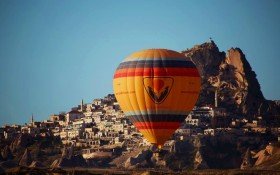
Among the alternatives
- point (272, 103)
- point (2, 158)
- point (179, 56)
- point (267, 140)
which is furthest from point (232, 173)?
point (272, 103)

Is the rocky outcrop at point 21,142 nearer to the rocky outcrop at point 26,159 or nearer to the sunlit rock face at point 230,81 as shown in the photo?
the rocky outcrop at point 26,159

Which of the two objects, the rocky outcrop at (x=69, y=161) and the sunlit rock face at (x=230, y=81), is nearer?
the rocky outcrop at (x=69, y=161)

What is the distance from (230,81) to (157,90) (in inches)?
3496

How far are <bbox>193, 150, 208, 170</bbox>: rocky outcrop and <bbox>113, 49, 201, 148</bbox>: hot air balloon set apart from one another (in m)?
47.9

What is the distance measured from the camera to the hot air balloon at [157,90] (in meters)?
94.1

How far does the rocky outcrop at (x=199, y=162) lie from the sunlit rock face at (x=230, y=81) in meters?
28.5

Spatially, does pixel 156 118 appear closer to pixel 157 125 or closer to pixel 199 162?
pixel 157 125

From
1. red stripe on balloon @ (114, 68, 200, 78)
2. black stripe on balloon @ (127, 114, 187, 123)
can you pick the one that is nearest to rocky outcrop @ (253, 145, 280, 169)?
black stripe on balloon @ (127, 114, 187, 123)

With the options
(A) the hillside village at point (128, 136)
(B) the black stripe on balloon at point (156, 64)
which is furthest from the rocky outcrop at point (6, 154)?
(B) the black stripe on balloon at point (156, 64)

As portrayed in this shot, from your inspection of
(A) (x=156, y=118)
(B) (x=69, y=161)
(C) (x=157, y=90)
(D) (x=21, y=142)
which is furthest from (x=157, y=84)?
(D) (x=21, y=142)

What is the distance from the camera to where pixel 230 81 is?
181375 millimetres

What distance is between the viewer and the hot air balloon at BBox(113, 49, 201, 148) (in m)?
94.1

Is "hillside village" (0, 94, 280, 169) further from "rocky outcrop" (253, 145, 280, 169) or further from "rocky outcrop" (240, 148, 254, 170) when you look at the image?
"rocky outcrop" (253, 145, 280, 169)

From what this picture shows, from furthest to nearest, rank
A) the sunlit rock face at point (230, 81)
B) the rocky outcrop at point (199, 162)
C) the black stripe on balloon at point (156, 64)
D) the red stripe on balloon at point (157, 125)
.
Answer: the sunlit rock face at point (230, 81)
the rocky outcrop at point (199, 162)
the black stripe on balloon at point (156, 64)
the red stripe on balloon at point (157, 125)
